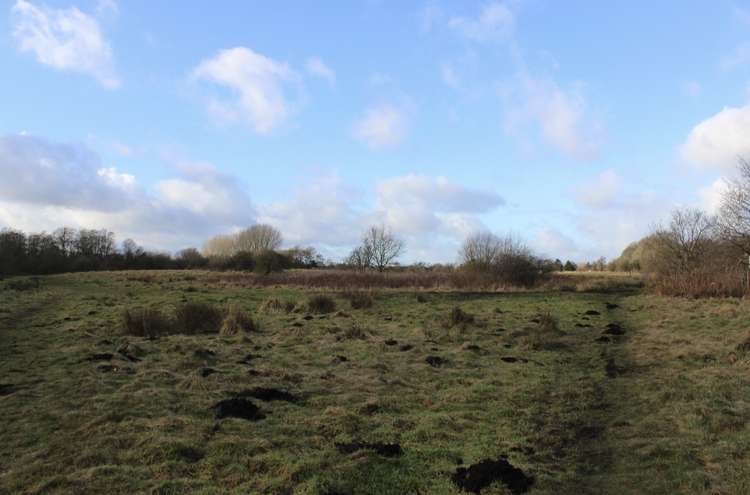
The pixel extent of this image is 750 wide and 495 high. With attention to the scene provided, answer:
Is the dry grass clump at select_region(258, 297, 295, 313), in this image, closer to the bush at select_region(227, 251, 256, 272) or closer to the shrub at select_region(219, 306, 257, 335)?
the shrub at select_region(219, 306, 257, 335)

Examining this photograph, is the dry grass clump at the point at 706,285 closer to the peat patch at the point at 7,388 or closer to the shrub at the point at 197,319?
the shrub at the point at 197,319

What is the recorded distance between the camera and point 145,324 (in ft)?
55.1

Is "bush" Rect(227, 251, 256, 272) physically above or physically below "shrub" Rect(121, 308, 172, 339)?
above

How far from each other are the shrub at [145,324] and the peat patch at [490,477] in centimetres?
1263

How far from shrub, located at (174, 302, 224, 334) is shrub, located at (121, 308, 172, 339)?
0.41m

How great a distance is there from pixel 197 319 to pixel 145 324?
164cm

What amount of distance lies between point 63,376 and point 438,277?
34736mm

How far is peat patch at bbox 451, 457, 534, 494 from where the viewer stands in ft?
18.0

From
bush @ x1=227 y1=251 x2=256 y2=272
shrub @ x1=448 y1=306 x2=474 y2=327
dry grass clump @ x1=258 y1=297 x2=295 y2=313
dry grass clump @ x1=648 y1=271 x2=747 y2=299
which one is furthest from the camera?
bush @ x1=227 y1=251 x2=256 y2=272

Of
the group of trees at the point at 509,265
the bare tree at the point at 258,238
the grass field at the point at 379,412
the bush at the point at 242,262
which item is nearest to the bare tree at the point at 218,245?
the bare tree at the point at 258,238

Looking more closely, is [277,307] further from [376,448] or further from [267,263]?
[267,263]

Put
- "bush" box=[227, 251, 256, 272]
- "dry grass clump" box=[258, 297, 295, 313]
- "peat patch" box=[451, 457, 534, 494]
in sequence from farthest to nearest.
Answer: "bush" box=[227, 251, 256, 272] → "dry grass clump" box=[258, 297, 295, 313] → "peat patch" box=[451, 457, 534, 494]

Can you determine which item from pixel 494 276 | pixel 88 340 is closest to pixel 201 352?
pixel 88 340

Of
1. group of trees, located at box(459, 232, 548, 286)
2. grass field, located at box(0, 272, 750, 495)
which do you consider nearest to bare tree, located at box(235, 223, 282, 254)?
group of trees, located at box(459, 232, 548, 286)
